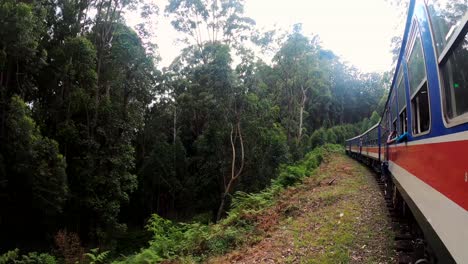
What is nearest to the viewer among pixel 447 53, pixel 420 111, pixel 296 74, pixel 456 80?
pixel 456 80

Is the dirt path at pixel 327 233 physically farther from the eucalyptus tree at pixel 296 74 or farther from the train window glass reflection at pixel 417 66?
the eucalyptus tree at pixel 296 74

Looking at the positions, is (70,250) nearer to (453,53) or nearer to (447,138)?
(447,138)

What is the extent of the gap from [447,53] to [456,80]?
0.23 metres

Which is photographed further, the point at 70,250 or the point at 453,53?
the point at 70,250

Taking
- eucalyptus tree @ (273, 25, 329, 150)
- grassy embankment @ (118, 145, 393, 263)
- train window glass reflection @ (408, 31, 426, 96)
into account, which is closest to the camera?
train window glass reflection @ (408, 31, 426, 96)

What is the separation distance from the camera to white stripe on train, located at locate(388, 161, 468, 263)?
71.7 inches

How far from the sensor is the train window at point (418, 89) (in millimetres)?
3256

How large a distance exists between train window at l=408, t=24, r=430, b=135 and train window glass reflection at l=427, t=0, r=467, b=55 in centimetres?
63

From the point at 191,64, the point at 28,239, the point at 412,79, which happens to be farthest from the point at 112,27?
the point at 412,79

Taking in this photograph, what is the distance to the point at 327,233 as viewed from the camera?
241 inches

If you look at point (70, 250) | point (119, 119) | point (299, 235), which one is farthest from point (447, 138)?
point (119, 119)

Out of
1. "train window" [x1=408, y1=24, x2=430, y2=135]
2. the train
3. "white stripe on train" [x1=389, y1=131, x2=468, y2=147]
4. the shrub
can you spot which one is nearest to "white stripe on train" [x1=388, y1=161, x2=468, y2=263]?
the train

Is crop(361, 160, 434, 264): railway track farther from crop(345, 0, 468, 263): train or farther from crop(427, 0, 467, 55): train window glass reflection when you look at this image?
crop(427, 0, 467, 55): train window glass reflection

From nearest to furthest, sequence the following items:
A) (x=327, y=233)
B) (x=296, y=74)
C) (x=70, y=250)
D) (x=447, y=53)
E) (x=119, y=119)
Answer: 1. (x=447, y=53)
2. (x=327, y=233)
3. (x=70, y=250)
4. (x=119, y=119)
5. (x=296, y=74)
